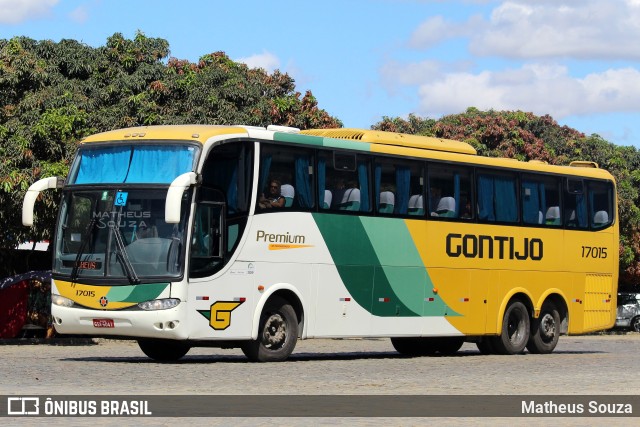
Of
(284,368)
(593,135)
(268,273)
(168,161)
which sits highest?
(593,135)

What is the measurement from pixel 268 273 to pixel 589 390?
6676mm

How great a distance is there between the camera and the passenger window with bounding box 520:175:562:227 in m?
28.1

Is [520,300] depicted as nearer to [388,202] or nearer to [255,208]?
[388,202]

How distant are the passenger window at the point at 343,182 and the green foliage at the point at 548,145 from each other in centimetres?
3471

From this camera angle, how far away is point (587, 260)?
29.8m

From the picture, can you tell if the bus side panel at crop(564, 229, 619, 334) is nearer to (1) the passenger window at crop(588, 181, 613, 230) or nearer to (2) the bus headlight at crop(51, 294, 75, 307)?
(1) the passenger window at crop(588, 181, 613, 230)

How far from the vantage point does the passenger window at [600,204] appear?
29953mm

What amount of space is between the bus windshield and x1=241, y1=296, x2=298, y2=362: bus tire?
2090mm

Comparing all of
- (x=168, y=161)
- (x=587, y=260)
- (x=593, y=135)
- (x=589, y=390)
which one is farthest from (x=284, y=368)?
(x=593, y=135)

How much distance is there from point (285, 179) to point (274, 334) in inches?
97.0

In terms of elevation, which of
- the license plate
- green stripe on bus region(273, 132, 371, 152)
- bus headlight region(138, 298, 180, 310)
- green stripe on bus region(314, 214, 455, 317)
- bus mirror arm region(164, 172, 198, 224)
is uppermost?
green stripe on bus region(273, 132, 371, 152)

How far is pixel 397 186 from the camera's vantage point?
25.1m

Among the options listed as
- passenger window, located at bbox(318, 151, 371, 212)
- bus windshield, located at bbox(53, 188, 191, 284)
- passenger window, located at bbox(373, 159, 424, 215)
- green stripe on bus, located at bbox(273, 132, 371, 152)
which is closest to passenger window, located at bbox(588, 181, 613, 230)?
passenger window, located at bbox(373, 159, 424, 215)

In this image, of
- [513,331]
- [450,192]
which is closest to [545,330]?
[513,331]
